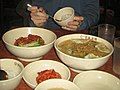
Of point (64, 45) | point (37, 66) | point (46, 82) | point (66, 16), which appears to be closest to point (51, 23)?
point (66, 16)

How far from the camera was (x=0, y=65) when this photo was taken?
50.2 inches

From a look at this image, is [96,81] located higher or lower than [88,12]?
higher

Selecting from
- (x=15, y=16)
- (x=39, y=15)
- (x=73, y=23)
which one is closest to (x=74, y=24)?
(x=73, y=23)

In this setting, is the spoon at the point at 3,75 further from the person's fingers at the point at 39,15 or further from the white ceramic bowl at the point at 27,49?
the person's fingers at the point at 39,15

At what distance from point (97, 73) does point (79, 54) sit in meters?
0.16

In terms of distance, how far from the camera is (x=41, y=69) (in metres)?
1.35

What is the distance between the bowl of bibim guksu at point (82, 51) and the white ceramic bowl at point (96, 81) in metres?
0.05

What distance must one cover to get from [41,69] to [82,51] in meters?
0.26

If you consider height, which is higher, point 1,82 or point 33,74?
point 1,82

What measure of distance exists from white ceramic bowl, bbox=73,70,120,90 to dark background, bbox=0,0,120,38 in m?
2.19

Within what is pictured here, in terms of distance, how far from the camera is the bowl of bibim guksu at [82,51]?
1.28m

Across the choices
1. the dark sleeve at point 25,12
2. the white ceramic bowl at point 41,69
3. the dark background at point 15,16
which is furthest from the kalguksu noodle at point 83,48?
the dark background at point 15,16

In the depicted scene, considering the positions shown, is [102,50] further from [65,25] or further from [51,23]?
[51,23]

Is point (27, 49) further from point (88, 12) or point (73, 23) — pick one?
point (88, 12)
